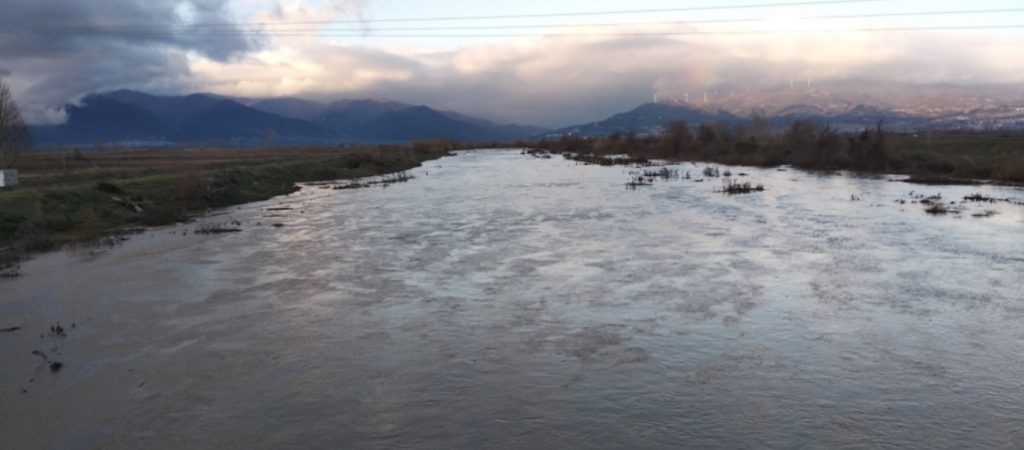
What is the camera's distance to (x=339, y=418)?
7762mm

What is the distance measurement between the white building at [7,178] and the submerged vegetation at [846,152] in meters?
38.6

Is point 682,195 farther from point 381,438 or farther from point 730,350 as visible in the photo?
point 381,438

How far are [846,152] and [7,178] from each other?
168 ft

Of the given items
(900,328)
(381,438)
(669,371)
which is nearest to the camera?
(381,438)

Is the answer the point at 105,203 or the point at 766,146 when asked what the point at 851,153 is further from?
the point at 105,203

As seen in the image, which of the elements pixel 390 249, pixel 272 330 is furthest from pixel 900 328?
pixel 390 249

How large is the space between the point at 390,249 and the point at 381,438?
12292 mm

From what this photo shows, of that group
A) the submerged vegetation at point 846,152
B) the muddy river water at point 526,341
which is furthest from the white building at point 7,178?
the submerged vegetation at point 846,152

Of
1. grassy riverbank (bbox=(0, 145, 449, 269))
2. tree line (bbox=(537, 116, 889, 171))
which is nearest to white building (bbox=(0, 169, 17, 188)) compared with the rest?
grassy riverbank (bbox=(0, 145, 449, 269))

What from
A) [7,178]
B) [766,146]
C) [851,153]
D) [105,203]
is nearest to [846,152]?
[851,153]

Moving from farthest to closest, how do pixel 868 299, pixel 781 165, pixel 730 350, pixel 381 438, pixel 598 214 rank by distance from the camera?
1. pixel 781 165
2. pixel 598 214
3. pixel 868 299
4. pixel 730 350
5. pixel 381 438

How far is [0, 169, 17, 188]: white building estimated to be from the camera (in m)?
31.0

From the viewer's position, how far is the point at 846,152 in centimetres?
5150

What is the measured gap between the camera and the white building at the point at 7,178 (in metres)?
31.0
